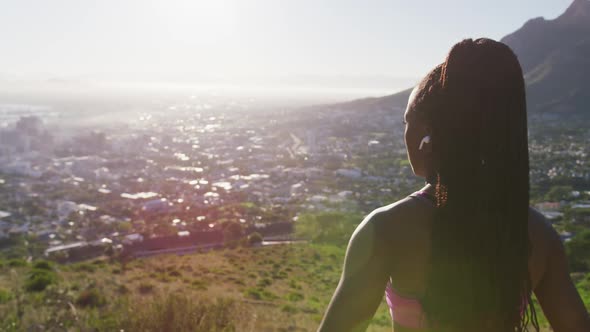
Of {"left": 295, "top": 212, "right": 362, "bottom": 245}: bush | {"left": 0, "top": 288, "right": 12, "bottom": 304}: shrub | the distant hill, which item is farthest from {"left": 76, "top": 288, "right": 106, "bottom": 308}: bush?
the distant hill

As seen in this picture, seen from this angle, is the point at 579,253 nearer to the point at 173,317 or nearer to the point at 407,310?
the point at 173,317

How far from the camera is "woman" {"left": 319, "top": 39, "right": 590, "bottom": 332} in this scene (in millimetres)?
883

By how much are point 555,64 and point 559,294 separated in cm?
6077

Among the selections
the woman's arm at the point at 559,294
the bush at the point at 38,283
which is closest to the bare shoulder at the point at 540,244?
the woman's arm at the point at 559,294

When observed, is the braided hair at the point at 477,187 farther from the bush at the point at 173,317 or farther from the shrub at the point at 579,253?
the shrub at the point at 579,253

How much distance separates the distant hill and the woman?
2001 inches

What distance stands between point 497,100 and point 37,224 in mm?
24311

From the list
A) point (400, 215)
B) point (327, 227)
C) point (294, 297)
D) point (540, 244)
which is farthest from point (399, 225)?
point (327, 227)

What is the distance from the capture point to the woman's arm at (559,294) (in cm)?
104

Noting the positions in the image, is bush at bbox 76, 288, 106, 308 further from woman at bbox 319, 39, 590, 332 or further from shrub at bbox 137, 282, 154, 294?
woman at bbox 319, 39, 590, 332

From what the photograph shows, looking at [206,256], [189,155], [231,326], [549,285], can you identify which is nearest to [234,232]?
[206,256]

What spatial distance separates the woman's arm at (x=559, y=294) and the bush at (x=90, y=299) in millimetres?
4468

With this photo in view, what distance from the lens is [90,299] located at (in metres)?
4.73

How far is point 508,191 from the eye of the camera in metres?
0.92
